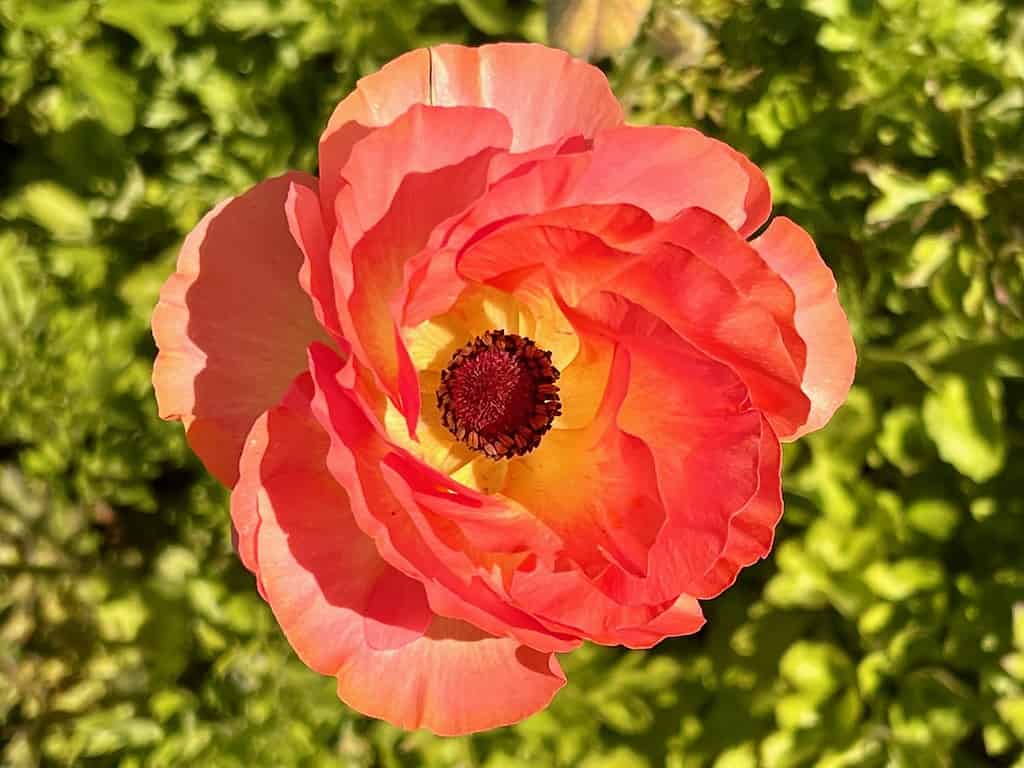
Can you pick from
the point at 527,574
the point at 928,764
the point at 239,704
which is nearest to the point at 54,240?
the point at 239,704

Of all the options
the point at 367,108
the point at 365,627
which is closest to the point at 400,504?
the point at 365,627

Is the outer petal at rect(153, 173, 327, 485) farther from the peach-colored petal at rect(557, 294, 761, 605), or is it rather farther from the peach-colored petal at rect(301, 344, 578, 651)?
the peach-colored petal at rect(557, 294, 761, 605)

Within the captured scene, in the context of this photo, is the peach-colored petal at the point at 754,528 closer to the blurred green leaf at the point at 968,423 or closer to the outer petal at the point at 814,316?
the outer petal at the point at 814,316

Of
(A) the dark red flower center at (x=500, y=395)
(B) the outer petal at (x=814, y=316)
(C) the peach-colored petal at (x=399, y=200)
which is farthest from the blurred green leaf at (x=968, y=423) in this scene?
(C) the peach-colored petal at (x=399, y=200)

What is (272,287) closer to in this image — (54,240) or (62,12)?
(62,12)

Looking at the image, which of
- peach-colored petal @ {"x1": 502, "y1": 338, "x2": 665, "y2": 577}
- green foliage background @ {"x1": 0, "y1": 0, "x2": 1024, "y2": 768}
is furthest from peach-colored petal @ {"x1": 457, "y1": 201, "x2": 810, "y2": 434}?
green foliage background @ {"x1": 0, "y1": 0, "x2": 1024, "y2": 768}
